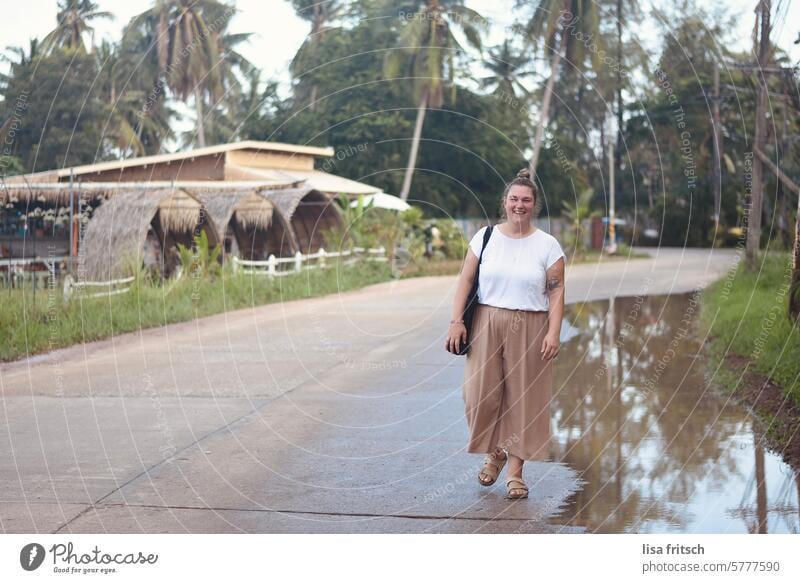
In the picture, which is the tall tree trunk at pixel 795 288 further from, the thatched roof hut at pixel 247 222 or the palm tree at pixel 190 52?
the palm tree at pixel 190 52

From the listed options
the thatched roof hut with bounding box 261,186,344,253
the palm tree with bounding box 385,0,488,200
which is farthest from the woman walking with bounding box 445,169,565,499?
the palm tree with bounding box 385,0,488,200

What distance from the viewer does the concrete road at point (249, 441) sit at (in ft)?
17.0

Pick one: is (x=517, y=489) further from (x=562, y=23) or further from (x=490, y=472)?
(x=562, y=23)

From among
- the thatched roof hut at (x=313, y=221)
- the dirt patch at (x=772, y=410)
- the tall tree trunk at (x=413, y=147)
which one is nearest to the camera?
the dirt patch at (x=772, y=410)

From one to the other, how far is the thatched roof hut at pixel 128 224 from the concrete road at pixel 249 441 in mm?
4029

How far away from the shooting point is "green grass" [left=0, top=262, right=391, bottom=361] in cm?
1186

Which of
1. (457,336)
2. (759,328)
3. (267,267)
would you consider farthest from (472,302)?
(267,267)

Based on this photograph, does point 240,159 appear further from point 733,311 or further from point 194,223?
point 733,311

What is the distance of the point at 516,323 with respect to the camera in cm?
557

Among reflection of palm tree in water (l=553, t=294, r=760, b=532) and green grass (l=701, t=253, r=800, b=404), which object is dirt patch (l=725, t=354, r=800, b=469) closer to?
green grass (l=701, t=253, r=800, b=404)

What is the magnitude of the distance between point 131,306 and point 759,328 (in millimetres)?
7898

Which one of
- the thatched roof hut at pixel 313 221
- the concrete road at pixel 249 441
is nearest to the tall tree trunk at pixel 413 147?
the thatched roof hut at pixel 313 221

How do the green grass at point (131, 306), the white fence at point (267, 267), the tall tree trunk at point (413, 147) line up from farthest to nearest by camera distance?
the tall tree trunk at point (413, 147)
the white fence at point (267, 267)
the green grass at point (131, 306)

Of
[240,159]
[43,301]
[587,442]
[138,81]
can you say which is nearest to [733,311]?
[587,442]
